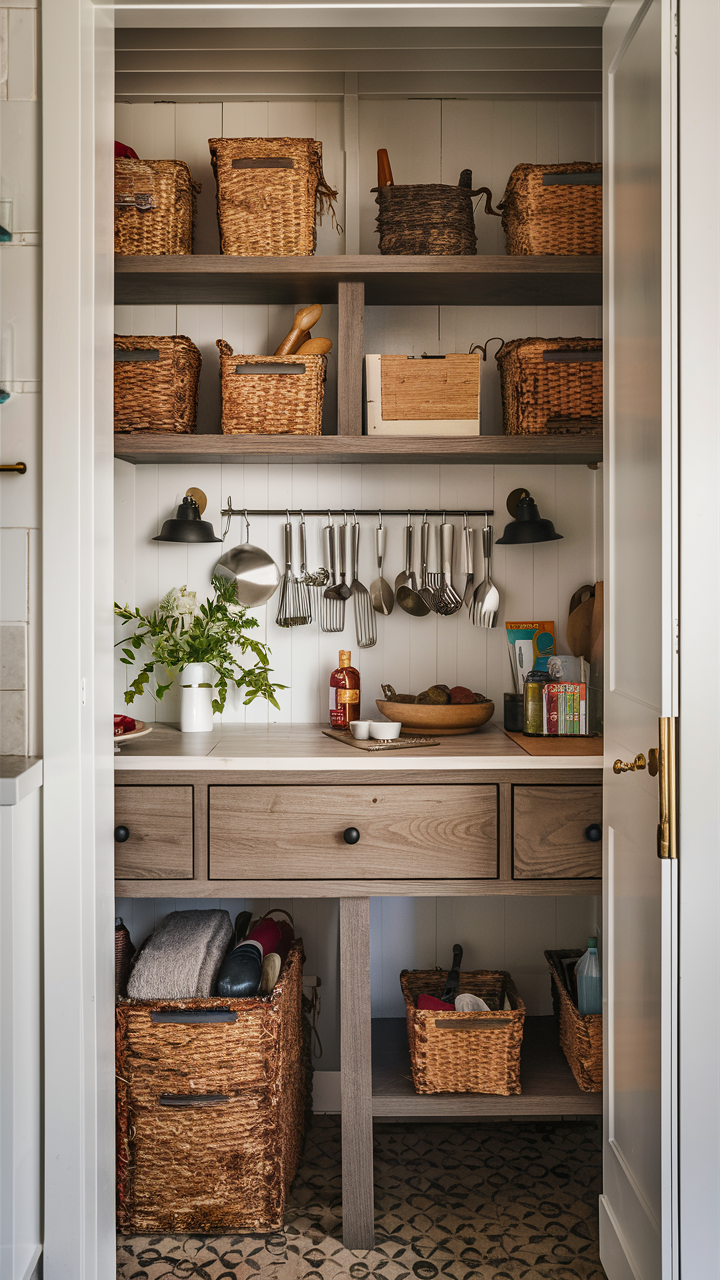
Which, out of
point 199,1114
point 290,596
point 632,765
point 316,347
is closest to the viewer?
point 632,765

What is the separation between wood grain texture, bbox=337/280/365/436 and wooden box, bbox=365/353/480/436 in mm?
51

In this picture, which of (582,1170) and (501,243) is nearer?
(582,1170)

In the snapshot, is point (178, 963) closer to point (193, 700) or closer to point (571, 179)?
point (193, 700)

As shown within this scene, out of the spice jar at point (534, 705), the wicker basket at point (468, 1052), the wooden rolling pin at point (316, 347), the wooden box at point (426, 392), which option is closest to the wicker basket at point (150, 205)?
the wooden rolling pin at point (316, 347)

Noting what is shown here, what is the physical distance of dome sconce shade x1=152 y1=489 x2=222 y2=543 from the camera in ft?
7.47

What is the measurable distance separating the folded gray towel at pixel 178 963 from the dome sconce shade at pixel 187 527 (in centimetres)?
93

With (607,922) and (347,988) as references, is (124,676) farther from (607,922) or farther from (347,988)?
(607,922)

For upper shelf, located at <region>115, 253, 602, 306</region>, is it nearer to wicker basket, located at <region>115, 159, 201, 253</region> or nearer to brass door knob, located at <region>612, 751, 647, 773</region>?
wicker basket, located at <region>115, 159, 201, 253</region>

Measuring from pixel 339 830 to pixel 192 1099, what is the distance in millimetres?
624

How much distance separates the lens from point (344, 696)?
2.29 metres

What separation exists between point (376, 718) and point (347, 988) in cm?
75

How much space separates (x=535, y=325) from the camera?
2432mm

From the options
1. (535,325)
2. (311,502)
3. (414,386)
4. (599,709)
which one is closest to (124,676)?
(311,502)

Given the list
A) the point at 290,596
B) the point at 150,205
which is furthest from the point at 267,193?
the point at 290,596
